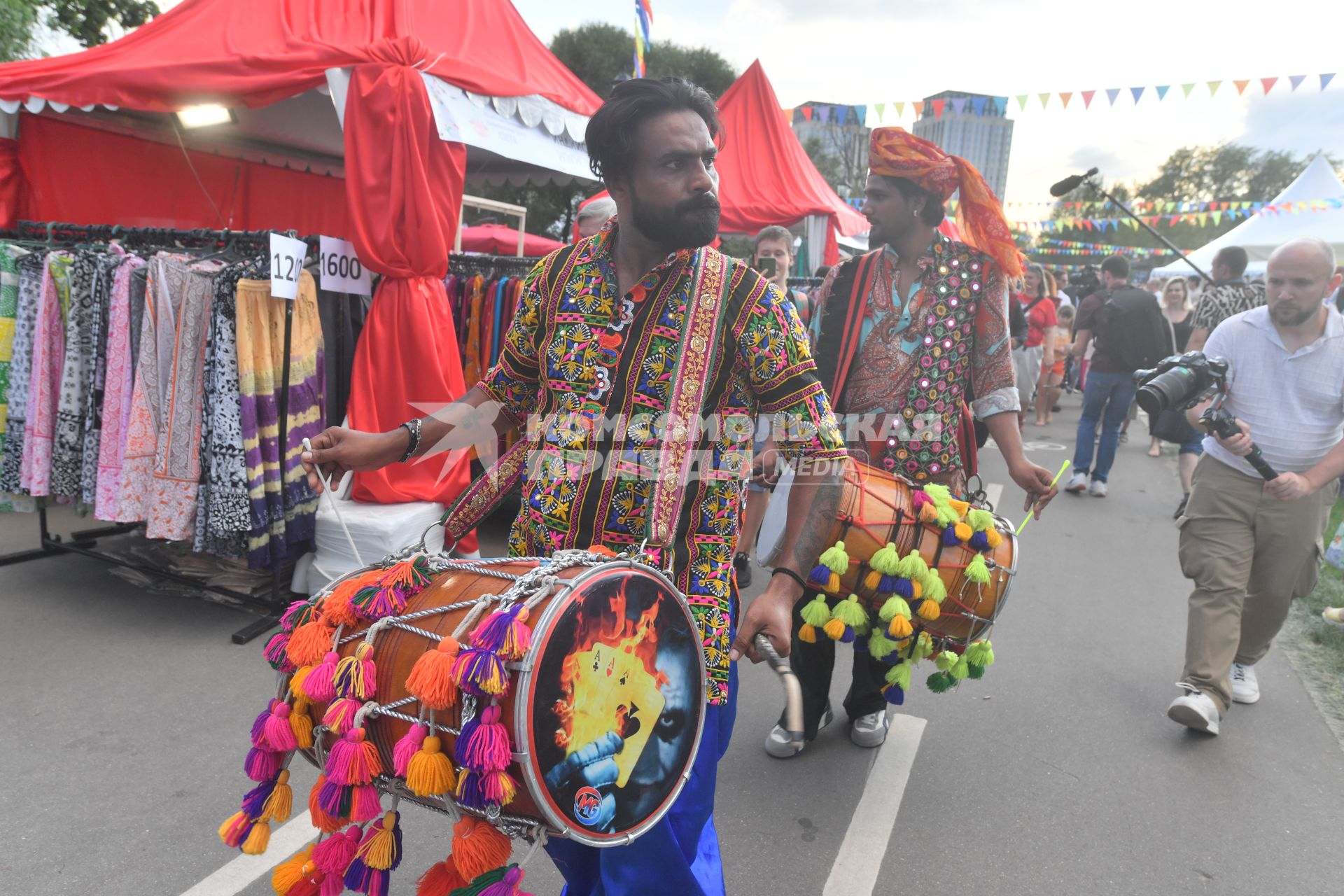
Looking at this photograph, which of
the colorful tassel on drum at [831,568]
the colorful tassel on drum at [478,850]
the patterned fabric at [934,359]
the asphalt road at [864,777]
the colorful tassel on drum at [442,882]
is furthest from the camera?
the patterned fabric at [934,359]

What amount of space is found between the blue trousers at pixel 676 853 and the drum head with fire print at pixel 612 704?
141mm

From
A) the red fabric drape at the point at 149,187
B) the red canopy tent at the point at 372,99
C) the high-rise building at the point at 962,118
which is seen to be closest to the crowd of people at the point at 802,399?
the red canopy tent at the point at 372,99

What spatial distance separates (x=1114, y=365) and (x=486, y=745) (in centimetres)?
762

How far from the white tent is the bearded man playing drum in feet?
44.2

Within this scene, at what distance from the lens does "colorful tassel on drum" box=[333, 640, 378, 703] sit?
4.67ft

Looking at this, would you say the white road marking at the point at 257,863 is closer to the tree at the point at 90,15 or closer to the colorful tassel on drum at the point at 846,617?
the colorful tassel on drum at the point at 846,617

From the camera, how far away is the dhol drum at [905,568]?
2354 mm

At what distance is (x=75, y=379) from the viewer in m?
4.11

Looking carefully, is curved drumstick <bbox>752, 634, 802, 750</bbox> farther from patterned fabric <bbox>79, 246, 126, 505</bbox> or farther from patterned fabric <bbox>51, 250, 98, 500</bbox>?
patterned fabric <bbox>51, 250, 98, 500</bbox>

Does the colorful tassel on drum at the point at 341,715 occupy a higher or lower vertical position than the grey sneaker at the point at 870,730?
higher

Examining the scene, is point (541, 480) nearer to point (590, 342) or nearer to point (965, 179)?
point (590, 342)

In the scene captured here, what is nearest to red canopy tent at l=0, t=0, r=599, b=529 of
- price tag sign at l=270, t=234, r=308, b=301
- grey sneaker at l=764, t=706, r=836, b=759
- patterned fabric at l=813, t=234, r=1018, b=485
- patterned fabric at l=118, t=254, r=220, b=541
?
price tag sign at l=270, t=234, r=308, b=301

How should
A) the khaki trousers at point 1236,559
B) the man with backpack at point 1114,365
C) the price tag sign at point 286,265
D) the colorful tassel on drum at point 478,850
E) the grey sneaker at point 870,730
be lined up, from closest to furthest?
1. the colorful tassel on drum at point 478,850
2. the grey sneaker at point 870,730
3. the khaki trousers at point 1236,559
4. the price tag sign at point 286,265
5. the man with backpack at point 1114,365

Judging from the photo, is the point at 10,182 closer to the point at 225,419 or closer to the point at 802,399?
the point at 225,419
